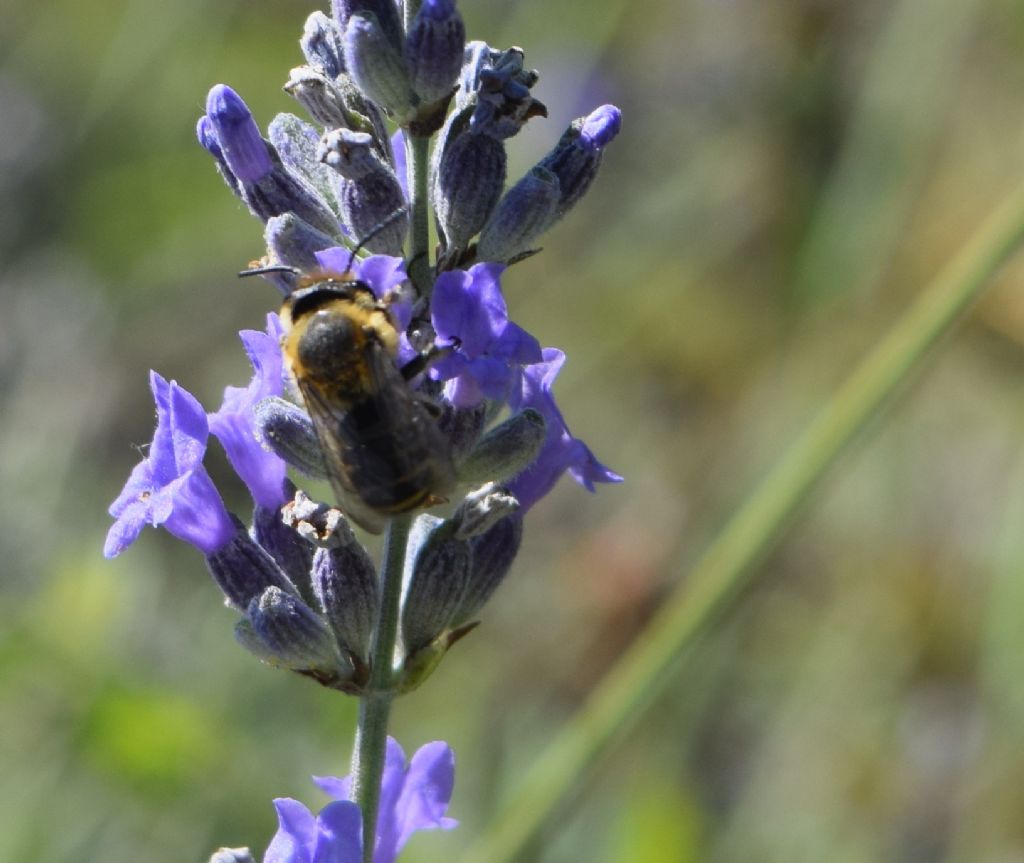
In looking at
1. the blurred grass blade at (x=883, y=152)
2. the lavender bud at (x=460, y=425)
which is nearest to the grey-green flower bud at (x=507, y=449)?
the lavender bud at (x=460, y=425)

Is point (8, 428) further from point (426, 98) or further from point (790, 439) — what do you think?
point (426, 98)

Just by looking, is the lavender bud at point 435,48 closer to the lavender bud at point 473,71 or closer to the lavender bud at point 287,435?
the lavender bud at point 473,71

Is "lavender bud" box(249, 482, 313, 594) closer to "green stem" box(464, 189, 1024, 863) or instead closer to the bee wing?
the bee wing

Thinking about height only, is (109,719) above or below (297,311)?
below

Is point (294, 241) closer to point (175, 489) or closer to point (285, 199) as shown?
point (285, 199)

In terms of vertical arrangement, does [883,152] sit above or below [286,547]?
above

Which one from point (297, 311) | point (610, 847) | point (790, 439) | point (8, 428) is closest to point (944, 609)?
point (790, 439)

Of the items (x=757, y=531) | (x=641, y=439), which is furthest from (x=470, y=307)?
(x=641, y=439)
